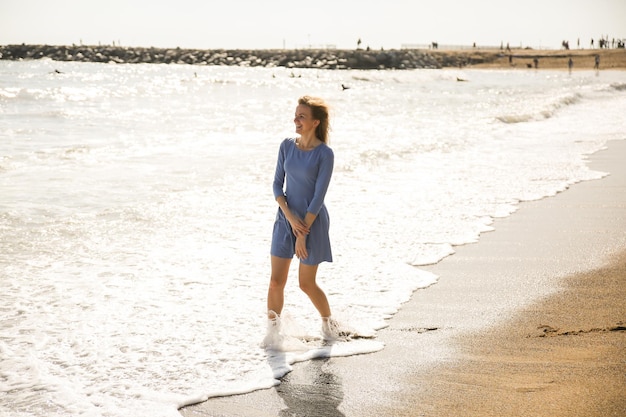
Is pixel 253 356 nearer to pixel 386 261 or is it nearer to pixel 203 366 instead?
pixel 203 366

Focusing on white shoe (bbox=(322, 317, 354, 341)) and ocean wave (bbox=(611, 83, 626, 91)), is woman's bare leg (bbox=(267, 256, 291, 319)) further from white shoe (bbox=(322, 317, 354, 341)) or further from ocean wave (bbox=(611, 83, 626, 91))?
ocean wave (bbox=(611, 83, 626, 91))

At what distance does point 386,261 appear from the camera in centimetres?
729

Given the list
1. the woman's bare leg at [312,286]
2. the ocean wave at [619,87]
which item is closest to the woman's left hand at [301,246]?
the woman's bare leg at [312,286]

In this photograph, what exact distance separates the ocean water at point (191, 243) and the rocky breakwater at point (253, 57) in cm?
9086

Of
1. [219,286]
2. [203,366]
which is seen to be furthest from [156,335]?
[219,286]

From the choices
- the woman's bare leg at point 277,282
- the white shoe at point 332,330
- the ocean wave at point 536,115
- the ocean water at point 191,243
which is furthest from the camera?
the ocean wave at point 536,115

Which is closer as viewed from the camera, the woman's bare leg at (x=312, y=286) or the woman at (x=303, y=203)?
the woman at (x=303, y=203)

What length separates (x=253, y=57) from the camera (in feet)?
399

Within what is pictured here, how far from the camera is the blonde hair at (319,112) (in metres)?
4.73

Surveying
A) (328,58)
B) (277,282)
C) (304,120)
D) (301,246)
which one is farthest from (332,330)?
(328,58)

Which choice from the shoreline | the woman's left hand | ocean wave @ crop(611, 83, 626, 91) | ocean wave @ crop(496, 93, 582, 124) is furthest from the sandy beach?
the shoreline

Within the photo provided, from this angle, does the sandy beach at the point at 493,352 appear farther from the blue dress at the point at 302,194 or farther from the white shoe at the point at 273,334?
the blue dress at the point at 302,194

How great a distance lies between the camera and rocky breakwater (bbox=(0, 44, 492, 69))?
4279 inches

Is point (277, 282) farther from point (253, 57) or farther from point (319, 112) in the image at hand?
point (253, 57)
